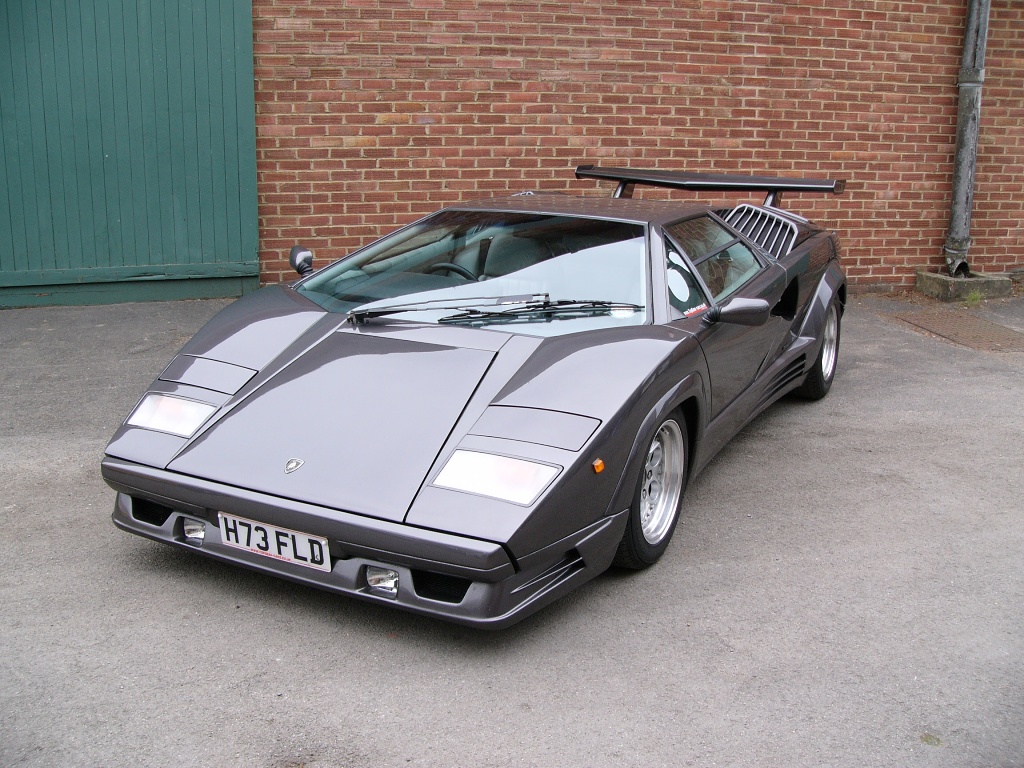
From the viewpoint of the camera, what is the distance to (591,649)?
327 centimetres

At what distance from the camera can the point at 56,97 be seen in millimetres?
7027

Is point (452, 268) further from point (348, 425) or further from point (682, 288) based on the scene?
point (348, 425)

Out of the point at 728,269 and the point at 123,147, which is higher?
the point at 123,147

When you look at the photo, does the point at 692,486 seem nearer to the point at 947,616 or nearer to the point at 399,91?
the point at 947,616

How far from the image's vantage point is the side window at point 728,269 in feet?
14.7

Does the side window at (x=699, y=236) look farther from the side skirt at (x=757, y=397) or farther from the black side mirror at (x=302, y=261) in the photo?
the black side mirror at (x=302, y=261)

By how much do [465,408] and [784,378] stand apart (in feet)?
7.83

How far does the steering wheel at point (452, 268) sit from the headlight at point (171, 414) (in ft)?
3.90

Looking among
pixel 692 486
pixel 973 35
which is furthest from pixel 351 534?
pixel 973 35

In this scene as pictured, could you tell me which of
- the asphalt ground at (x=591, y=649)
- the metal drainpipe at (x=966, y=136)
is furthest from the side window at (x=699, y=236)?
the metal drainpipe at (x=966, y=136)

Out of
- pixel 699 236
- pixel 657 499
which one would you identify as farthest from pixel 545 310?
pixel 699 236

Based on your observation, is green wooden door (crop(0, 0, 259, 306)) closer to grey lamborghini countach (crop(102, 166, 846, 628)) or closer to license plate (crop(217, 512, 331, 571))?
grey lamborghini countach (crop(102, 166, 846, 628))

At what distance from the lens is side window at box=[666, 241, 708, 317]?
416 cm

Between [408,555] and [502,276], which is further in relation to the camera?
[502,276]
